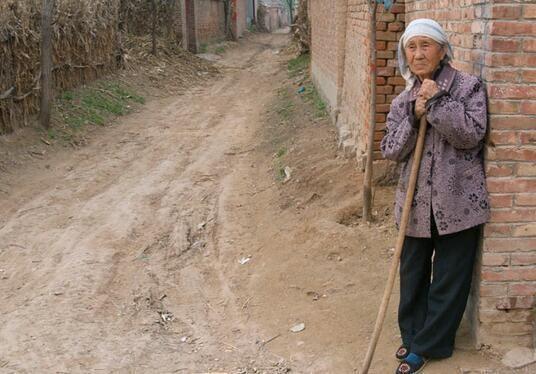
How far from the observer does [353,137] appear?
6.06 meters

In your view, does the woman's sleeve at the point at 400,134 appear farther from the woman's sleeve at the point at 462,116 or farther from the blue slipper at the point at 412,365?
the blue slipper at the point at 412,365

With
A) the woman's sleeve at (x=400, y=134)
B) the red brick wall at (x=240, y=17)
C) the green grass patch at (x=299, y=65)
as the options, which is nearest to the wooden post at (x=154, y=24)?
the green grass patch at (x=299, y=65)

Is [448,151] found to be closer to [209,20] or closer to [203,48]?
[203,48]

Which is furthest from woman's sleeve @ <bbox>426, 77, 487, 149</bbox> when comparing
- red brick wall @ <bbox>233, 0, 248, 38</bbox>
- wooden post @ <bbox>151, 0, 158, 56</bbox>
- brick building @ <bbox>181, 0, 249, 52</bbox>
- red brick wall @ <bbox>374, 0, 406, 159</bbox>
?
red brick wall @ <bbox>233, 0, 248, 38</bbox>

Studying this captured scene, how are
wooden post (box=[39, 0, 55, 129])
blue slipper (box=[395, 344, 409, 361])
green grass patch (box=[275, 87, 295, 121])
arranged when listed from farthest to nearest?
green grass patch (box=[275, 87, 295, 121]) → wooden post (box=[39, 0, 55, 129]) → blue slipper (box=[395, 344, 409, 361])

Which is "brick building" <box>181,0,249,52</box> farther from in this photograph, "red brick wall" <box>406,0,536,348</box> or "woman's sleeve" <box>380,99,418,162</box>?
"red brick wall" <box>406,0,536,348</box>

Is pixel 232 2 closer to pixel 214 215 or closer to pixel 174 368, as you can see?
pixel 214 215

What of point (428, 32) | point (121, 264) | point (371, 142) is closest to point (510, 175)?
point (428, 32)

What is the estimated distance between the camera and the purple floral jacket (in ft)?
8.49

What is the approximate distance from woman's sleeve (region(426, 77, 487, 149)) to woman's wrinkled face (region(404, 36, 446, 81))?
16cm

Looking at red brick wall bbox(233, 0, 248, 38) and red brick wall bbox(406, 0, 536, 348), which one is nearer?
red brick wall bbox(406, 0, 536, 348)

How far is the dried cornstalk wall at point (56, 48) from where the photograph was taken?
26.3ft

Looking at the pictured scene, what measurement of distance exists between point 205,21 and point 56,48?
41.5ft

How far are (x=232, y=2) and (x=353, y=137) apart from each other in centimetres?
2113
